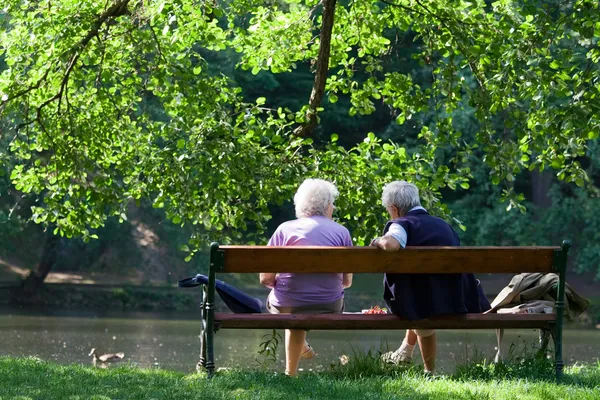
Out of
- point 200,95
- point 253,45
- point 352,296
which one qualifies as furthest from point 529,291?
point 352,296

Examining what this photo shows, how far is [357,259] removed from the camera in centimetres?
674

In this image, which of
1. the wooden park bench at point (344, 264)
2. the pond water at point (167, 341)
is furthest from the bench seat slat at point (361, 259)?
the pond water at point (167, 341)

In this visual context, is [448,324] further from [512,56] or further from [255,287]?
[255,287]

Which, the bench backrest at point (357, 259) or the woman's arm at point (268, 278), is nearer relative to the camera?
the bench backrest at point (357, 259)

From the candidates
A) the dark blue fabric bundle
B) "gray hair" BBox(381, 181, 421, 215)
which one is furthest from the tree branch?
the dark blue fabric bundle

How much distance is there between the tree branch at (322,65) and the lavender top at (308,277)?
13.9ft

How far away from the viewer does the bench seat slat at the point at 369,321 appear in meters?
6.75

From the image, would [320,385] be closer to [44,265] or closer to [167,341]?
[167,341]

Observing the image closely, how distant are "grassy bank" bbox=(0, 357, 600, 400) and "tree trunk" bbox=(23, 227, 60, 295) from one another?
82.4 feet

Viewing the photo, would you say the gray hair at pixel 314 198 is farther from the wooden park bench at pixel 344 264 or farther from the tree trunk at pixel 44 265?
the tree trunk at pixel 44 265

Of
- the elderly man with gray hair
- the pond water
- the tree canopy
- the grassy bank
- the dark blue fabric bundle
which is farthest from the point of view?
the pond water

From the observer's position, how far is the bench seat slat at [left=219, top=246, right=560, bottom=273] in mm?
6727

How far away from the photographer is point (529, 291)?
7.43m

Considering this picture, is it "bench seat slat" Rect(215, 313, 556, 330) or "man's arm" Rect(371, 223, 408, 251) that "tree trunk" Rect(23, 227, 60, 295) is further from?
"man's arm" Rect(371, 223, 408, 251)
